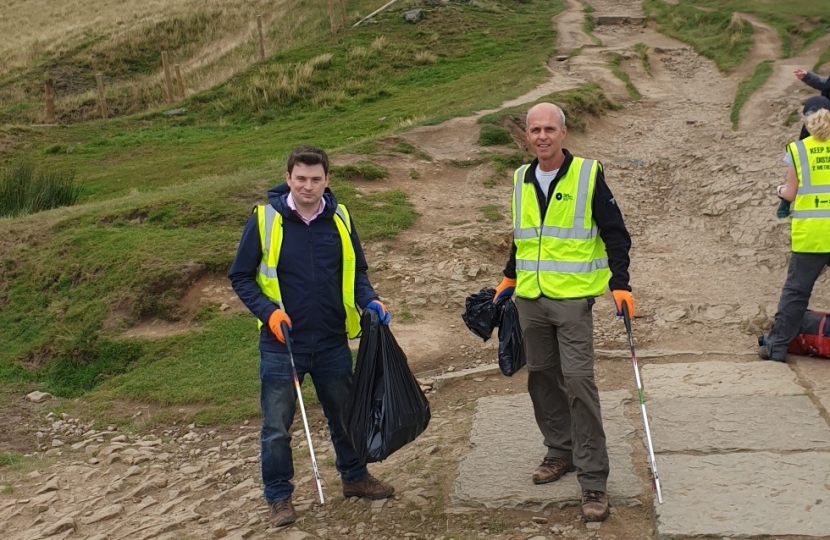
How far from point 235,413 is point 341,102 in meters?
16.9

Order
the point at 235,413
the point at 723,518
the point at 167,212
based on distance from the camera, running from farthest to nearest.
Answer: the point at 167,212 → the point at 235,413 → the point at 723,518

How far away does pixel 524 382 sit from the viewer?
693 cm

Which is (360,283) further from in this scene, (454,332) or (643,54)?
(643,54)

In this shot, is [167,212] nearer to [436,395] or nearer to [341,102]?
[436,395]

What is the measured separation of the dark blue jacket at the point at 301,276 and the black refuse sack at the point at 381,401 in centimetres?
27

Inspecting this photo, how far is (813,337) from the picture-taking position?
6527 millimetres

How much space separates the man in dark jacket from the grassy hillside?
7.47ft

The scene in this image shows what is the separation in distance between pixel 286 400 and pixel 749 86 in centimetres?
1419

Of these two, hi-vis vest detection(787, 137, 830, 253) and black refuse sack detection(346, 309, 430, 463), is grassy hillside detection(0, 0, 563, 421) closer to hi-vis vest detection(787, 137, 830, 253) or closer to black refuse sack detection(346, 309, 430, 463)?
black refuse sack detection(346, 309, 430, 463)

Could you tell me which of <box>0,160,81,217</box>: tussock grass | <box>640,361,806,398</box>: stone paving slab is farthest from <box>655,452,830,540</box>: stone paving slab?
<box>0,160,81,217</box>: tussock grass

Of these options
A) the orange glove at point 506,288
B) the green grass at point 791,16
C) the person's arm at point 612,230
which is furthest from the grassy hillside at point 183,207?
the green grass at point 791,16

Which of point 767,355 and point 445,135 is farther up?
point 445,135

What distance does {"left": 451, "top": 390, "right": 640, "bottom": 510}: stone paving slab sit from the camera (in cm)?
485

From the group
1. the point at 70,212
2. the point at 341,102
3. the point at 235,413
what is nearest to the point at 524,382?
the point at 235,413
